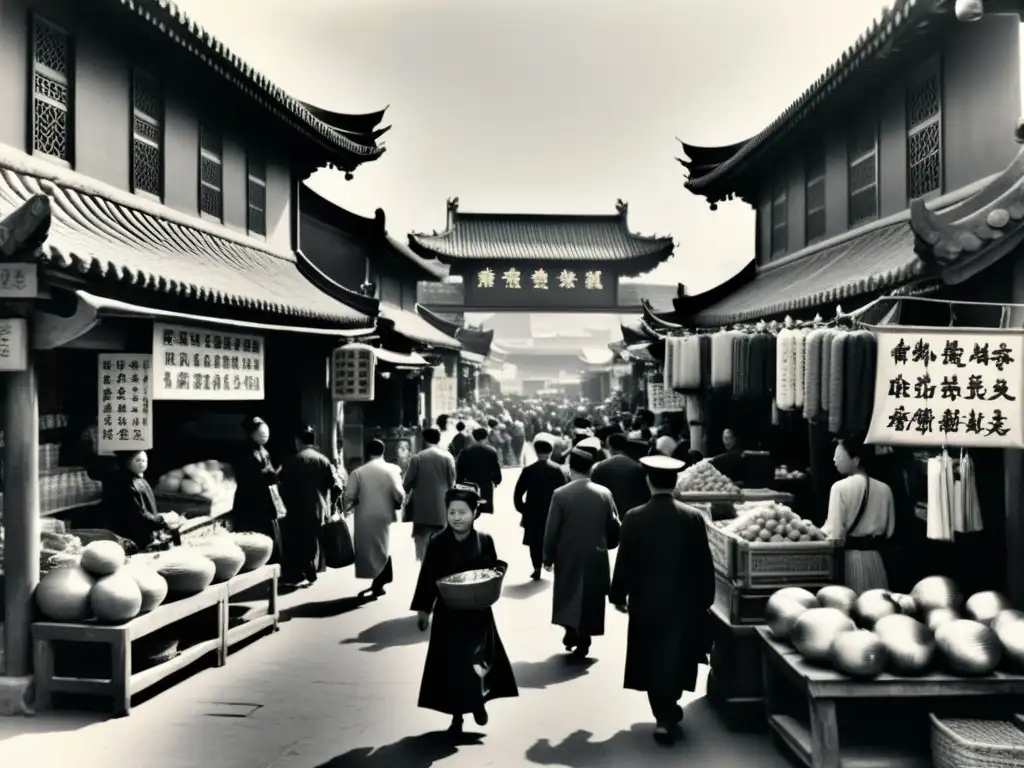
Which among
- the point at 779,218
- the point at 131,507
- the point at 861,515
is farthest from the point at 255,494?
the point at 779,218

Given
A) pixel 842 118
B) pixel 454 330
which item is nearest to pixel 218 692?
pixel 842 118

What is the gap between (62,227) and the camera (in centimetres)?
798

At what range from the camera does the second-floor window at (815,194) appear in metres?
14.8


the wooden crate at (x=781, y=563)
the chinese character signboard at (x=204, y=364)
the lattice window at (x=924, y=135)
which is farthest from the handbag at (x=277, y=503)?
the lattice window at (x=924, y=135)

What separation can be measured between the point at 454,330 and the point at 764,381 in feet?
77.7

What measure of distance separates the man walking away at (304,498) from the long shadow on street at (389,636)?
1.98 metres

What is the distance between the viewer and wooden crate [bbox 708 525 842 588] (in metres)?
6.50

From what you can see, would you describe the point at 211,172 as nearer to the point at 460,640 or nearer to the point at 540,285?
the point at 460,640

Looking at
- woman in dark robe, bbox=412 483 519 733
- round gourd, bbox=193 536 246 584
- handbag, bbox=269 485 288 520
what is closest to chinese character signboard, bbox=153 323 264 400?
handbag, bbox=269 485 288 520

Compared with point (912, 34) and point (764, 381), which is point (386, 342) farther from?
point (912, 34)

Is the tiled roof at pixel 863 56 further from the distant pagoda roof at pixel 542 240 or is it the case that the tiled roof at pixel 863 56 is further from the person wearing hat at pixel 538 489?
the distant pagoda roof at pixel 542 240

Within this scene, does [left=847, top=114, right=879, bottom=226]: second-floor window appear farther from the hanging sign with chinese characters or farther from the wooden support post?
the hanging sign with chinese characters

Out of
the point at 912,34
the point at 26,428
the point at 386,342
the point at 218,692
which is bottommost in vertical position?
the point at 218,692

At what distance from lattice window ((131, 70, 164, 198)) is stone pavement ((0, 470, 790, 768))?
5770 mm
